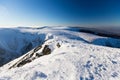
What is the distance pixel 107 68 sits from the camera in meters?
13.1

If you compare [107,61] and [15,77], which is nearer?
[15,77]

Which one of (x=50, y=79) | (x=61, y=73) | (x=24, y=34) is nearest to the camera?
(x=50, y=79)

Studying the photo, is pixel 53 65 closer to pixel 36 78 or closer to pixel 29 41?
pixel 36 78

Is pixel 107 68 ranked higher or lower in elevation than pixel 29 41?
higher

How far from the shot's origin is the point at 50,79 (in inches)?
439

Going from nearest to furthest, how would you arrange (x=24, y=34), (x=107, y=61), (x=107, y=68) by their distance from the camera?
(x=107, y=68) → (x=107, y=61) → (x=24, y=34)

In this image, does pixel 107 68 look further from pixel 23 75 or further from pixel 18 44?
pixel 18 44

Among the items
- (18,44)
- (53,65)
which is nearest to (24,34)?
(18,44)

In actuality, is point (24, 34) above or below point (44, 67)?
below

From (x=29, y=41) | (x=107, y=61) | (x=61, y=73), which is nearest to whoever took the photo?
(x=61, y=73)

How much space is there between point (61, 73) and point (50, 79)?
1.31 meters

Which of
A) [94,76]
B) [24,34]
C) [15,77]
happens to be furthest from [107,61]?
[24,34]

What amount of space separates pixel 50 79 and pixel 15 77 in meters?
2.70

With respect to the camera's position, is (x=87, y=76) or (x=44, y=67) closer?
(x=87, y=76)
